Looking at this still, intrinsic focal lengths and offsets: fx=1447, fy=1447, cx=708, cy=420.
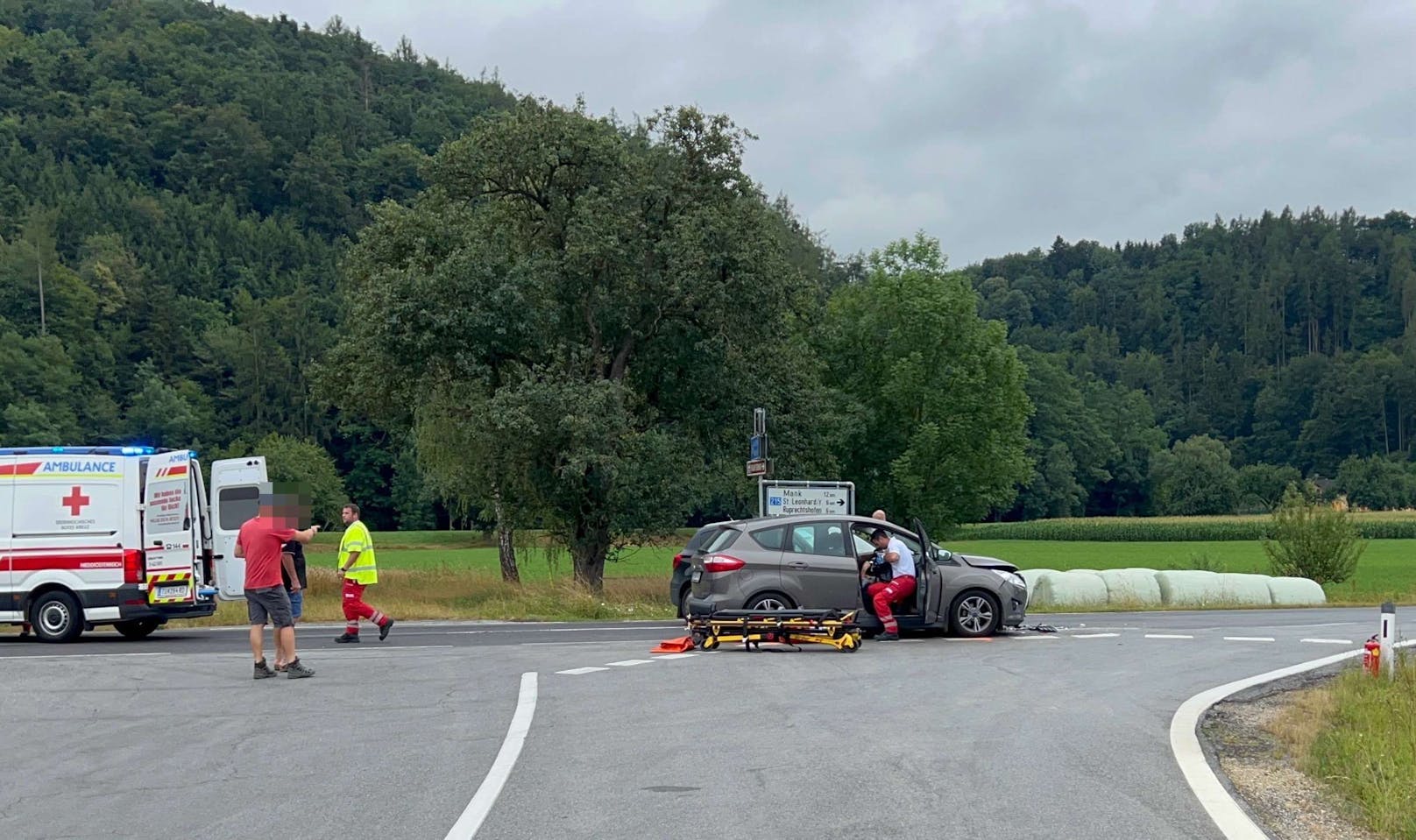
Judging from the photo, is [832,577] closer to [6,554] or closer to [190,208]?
[6,554]

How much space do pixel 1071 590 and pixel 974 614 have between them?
11366mm

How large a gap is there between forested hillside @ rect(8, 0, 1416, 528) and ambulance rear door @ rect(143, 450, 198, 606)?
15685mm

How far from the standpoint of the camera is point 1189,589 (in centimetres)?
3025

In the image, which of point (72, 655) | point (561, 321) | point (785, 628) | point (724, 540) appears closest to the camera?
point (785, 628)

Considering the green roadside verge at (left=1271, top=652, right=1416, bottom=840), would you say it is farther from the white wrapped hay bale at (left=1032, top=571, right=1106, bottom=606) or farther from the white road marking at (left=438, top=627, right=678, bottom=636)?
the white wrapped hay bale at (left=1032, top=571, right=1106, bottom=606)

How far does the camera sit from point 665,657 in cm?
1625

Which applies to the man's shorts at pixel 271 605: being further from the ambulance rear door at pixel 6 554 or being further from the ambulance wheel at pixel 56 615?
the ambulance rear door at pixel 6 554

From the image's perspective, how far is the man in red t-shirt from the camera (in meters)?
14.4

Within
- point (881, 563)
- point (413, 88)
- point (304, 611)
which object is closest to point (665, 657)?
point (881, 563)

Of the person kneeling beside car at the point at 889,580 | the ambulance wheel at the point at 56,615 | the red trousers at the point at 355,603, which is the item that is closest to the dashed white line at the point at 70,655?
the red trousers at the point at 355,603

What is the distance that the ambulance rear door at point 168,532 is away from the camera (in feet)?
64.3

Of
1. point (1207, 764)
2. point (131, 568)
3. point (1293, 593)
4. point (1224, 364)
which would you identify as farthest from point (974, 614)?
point (1224, 364)

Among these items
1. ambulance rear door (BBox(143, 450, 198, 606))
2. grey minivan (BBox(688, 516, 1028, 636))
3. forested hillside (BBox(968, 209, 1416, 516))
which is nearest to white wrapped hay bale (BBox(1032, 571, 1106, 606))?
grey minivan (BBox(688, 516, 1028, 636))

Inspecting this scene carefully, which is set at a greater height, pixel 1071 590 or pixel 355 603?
pixel 355 603
